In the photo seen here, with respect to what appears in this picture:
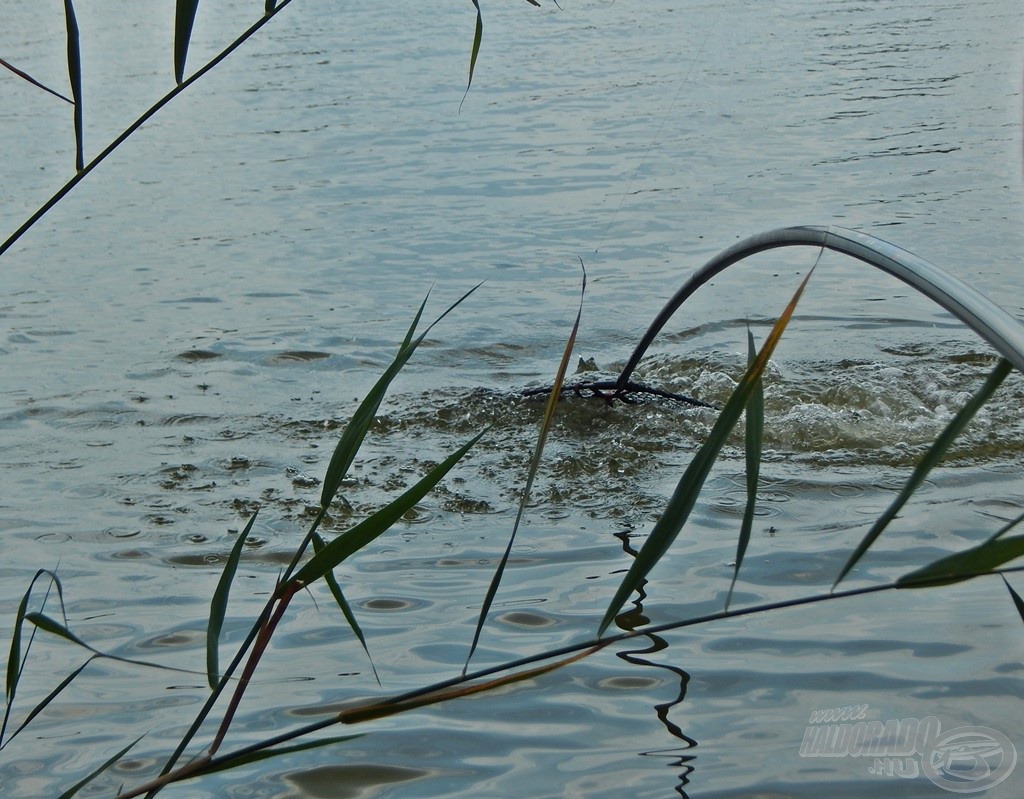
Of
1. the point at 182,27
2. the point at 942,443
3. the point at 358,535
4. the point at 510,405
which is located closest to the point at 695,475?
the point at 942,443

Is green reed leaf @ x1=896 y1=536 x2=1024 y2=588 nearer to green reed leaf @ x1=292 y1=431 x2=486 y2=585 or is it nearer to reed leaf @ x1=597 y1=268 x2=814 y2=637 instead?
reed leaf @ x1=597 y1=268 x2=814 y2=637

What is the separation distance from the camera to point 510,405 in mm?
4605

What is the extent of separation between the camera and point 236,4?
2088 cm

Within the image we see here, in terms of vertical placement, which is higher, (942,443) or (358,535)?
(942,443)

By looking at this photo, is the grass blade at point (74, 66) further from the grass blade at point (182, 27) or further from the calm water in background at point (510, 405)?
the calm water in background at point (510, 405)

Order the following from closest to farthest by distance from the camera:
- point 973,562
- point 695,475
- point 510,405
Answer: point 973,562
point 695,475
point 510,405

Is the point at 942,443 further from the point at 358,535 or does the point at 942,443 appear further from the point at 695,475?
the point at 358,535

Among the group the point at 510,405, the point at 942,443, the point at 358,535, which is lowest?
the point at 510,405

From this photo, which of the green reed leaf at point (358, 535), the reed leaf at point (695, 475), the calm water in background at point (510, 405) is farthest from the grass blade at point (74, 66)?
the calm water in background at point (510, 405)

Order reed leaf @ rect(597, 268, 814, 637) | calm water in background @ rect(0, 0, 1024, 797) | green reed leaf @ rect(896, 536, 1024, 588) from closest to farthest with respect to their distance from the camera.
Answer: green reed leaf @ rect(896, 536, 1024, 588)
reed leaf @ rect(597, 268, 814, 637)
calm water in background @ rect(0, 0, 1024, 797)

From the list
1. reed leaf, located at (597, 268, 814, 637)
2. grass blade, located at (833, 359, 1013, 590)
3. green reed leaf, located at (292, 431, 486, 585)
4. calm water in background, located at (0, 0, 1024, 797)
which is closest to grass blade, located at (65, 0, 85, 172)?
green reed leaf, located at (292, 431, 486, 585)

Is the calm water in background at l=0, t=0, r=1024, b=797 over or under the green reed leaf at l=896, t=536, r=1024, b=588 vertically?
under

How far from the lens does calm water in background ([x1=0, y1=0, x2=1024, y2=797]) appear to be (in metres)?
2.47

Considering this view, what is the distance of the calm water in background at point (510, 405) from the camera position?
8.10 ft
